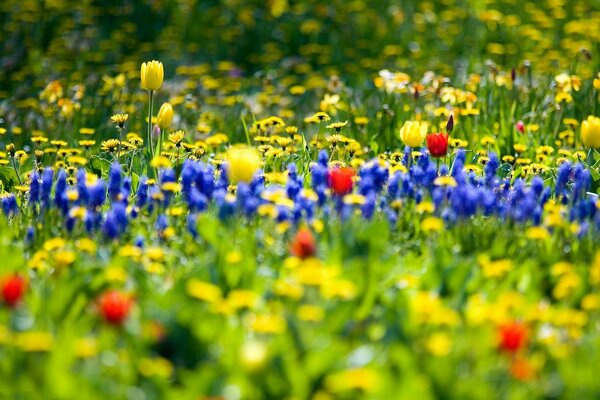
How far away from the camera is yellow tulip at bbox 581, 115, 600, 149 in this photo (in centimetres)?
407

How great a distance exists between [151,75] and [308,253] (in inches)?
72.9

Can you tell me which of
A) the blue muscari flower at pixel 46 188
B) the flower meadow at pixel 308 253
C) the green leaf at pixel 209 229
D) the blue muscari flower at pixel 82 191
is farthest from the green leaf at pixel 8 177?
the green leaf at pixel 209 229

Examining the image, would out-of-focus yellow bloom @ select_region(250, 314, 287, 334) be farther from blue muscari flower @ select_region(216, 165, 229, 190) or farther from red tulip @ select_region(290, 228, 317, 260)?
blue muscari flower @ select_region(216, 165, 229, 190)

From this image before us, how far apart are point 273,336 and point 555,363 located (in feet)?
2.54

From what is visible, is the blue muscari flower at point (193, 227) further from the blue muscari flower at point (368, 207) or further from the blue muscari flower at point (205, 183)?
the blue muscari flower at point (368, 207)

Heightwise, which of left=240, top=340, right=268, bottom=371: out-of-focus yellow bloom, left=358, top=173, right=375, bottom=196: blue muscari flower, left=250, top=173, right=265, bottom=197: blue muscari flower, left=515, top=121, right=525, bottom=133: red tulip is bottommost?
left=515, top=121, right=525, bottom=133: red tulip

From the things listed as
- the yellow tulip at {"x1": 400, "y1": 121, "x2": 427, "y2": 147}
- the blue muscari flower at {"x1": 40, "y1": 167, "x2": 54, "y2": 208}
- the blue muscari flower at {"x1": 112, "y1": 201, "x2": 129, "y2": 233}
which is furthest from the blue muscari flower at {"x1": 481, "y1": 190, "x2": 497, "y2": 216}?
the blue muscari flower at {"x1": 40, "y1": 167, "x2": 54, "y2": 208}

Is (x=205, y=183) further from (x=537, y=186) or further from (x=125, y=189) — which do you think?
(x=537, y=186)

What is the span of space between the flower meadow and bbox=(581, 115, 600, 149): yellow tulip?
0.5 inches

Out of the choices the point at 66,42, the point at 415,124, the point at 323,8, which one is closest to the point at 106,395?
the point at 415,124

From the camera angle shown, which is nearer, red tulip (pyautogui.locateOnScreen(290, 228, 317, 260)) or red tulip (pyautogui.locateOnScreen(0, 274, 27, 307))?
red tulip (pyautogui.locateOnScreen(0, 274, 27, 307))

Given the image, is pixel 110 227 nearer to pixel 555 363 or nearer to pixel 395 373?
pixel 395 373

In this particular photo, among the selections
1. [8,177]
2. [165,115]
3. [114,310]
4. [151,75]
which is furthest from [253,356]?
[8,177]

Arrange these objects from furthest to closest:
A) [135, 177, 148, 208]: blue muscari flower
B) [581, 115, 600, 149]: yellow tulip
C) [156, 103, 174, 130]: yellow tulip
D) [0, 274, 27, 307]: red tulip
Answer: [156, 103, 174, 130]: yellow tulip → [581, 115, 600, 149]: yellow tulip → [135, 177, 148, 208]: blue muscari flower → [0, 274, 27, 307]: red tulip
